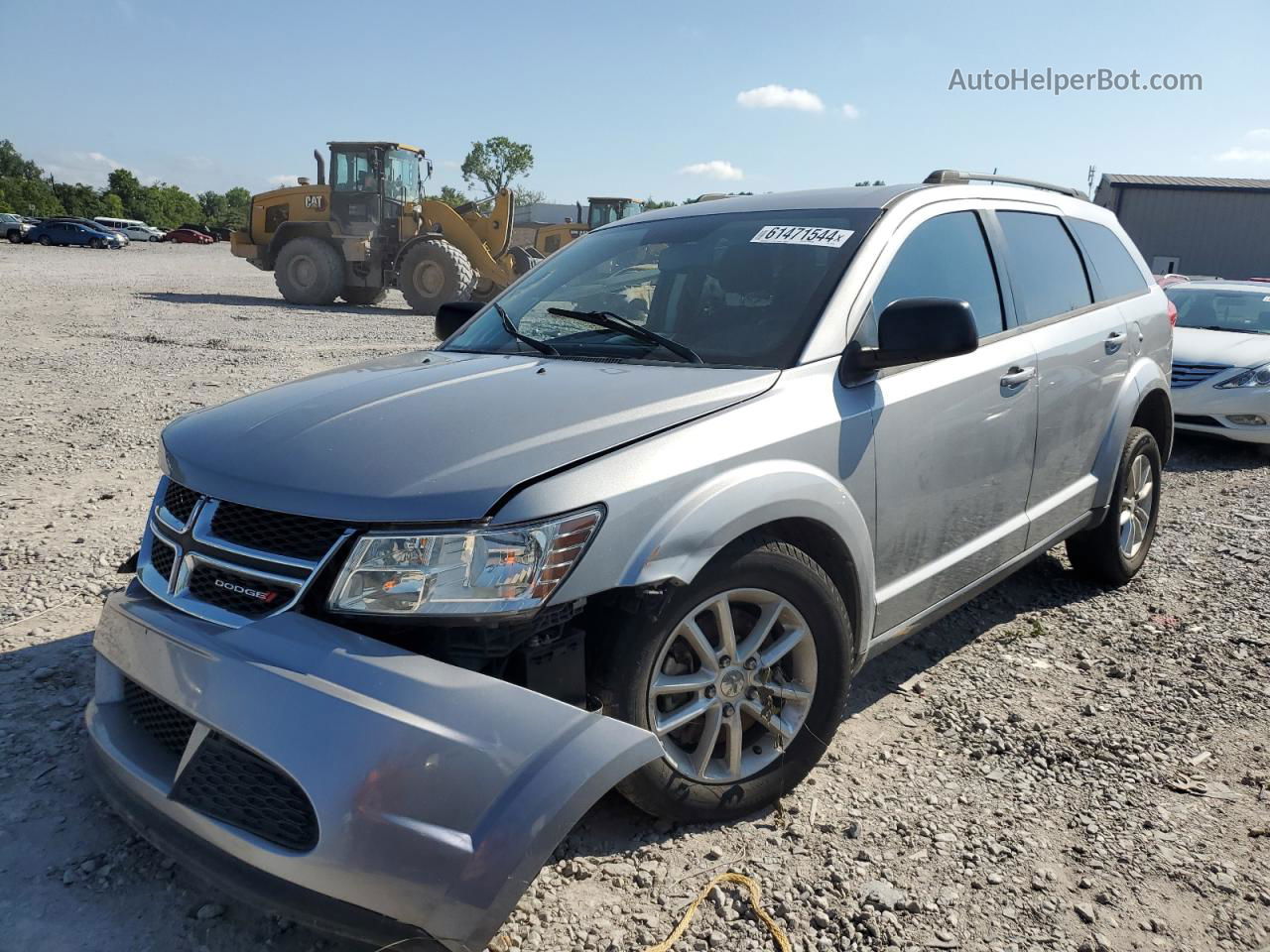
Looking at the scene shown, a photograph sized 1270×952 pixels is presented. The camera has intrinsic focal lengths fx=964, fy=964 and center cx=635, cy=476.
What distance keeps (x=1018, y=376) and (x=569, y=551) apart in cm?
211

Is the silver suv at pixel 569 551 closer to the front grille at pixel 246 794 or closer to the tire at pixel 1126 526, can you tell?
the front grille at pixel 246 794

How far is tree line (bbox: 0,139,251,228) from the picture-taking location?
273ft

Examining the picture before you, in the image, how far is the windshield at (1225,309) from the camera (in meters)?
9.22

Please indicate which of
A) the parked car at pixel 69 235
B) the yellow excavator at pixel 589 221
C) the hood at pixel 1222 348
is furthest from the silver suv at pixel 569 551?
the parked car at pixel 69 235

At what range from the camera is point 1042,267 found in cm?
391

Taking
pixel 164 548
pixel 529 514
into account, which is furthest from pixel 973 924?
pixel 164 548

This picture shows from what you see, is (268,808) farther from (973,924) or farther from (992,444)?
(992,444)

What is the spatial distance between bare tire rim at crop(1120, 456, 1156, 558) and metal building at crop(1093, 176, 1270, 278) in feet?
130

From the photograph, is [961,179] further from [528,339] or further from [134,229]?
[134,229]

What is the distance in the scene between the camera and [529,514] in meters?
2.02

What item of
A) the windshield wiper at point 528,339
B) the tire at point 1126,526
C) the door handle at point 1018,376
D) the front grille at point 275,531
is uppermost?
the windshield wiper at point 528,339

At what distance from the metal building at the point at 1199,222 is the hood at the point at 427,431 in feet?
139

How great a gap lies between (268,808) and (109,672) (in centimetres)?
79

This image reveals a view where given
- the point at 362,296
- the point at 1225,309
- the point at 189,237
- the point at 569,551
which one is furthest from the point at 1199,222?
the point at 189,237
